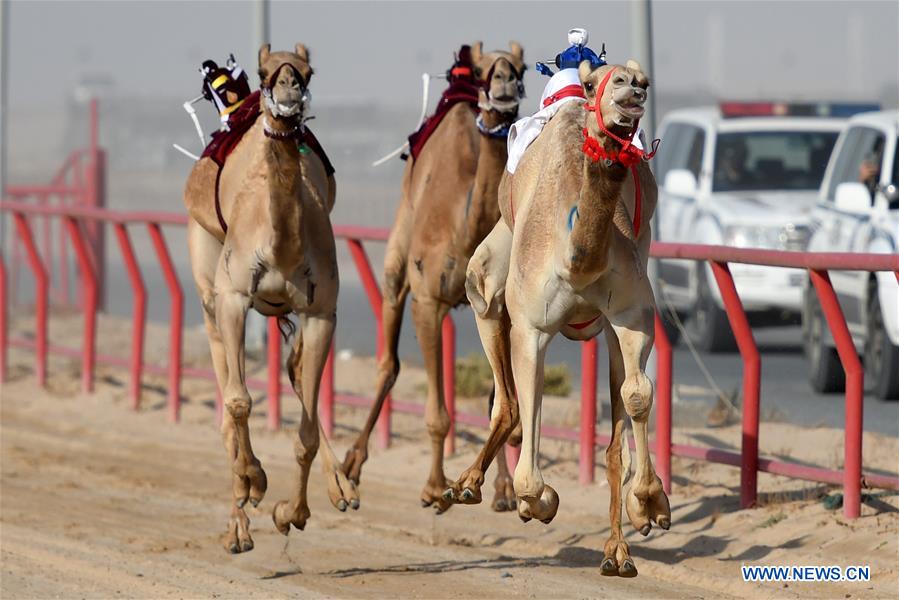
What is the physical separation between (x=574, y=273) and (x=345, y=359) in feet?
26.4

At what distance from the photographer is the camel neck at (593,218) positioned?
6.27 m

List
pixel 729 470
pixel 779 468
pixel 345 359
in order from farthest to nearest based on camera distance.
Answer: pixel 345 359 < pixel 729 470 < pixel 779 468

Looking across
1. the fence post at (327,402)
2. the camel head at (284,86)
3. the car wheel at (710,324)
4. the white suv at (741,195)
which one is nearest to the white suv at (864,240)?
the white suv at (741,195)

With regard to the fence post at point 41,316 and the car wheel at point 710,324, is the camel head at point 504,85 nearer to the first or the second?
the fence post at point 41,316

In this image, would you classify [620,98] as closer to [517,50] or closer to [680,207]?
[517,50]

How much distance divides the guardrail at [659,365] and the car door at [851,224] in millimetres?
3133

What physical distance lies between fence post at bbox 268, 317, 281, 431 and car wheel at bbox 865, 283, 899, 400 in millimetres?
4081

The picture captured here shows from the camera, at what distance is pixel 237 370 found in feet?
26.4

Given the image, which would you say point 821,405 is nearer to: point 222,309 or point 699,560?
point 699,560

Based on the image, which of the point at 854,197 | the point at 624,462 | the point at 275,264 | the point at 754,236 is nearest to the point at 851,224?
the point at 854,197

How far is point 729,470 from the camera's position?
9.95 meters

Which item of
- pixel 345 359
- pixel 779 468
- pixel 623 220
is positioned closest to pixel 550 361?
pixel 345 359

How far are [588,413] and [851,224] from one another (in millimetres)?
3886

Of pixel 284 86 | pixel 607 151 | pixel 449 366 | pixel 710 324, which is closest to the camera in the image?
pixel 607 151
